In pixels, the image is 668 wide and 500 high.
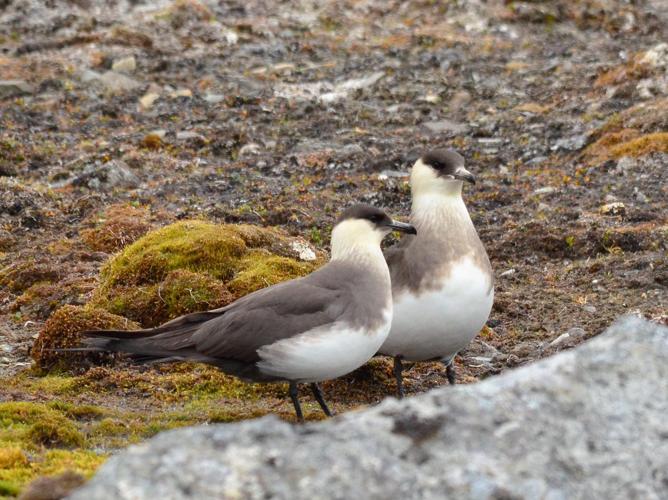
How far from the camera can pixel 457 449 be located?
3914mm

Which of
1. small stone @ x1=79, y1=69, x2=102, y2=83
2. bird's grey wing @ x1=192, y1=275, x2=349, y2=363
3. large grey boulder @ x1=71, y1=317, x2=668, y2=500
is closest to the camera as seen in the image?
large grey boulder @ x1=71, y1=317, x2=668, y2=500

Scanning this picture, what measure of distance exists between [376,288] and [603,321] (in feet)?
8.77

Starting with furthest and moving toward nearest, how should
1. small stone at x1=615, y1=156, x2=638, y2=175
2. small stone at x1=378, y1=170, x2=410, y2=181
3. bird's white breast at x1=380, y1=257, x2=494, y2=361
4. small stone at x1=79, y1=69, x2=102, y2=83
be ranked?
small stone at x1=79, y1=69, x2=102, y2=83 < small stone at x1=378, y1=170, x2=410, y2=181 < small stone at x1=615, y1=156, x2=638, y2=175 < bird's white breast at x1=380, y1=257, x2=494, y2=361

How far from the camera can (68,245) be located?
11.3 m

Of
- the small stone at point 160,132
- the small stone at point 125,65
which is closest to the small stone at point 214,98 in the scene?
the small stone at point 160,132

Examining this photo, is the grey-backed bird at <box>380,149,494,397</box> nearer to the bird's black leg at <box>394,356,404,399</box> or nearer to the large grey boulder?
the bird's black leg at <box>394,356,404,399</box>

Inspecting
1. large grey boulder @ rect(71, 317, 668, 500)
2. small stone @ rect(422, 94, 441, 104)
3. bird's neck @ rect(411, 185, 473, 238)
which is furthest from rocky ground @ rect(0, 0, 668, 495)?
large grey boulder @ rect(71, 317, 668, 500)

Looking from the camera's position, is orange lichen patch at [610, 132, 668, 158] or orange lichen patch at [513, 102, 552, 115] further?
orange lichen patch at [513, 102, 552, 115]

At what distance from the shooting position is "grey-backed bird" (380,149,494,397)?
24.4 feet

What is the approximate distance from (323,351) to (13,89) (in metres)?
11.0

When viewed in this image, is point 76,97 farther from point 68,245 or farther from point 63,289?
point 63,289

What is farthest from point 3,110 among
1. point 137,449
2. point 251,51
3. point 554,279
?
point 137,449

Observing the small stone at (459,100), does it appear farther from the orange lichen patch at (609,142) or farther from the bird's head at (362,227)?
the bird's head at (362,227)

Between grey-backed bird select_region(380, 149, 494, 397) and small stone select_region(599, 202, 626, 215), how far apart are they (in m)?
3.86
